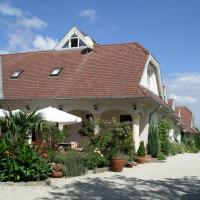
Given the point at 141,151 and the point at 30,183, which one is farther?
the point at 141,151

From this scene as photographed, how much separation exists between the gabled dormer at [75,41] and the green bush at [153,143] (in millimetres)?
8601

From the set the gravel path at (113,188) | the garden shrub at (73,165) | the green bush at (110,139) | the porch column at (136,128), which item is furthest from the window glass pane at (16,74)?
the gravel path at (113,188)

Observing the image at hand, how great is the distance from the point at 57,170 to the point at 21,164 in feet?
6.80

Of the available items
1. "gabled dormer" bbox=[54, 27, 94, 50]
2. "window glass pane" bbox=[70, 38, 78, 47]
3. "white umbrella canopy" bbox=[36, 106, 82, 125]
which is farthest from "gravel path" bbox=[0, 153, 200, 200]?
"window glass pane" bbox=[70, 38, 78, 47]

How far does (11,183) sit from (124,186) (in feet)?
11.6

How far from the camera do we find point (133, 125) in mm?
24297

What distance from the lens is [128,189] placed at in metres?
12.8

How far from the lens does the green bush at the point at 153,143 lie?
82.8 feet

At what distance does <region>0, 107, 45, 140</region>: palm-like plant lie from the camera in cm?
1644


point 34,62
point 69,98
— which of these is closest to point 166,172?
point 69,98

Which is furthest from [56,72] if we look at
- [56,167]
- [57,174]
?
[57,174]

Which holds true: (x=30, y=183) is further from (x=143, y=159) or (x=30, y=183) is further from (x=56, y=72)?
(x=56, y=72)

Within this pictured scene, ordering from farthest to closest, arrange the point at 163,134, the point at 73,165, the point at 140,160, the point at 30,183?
the point at 163,134, the point at 140,160, the point at 73,165, the point at 30,183

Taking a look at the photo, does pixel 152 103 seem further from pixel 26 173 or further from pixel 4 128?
pixel 26 173
